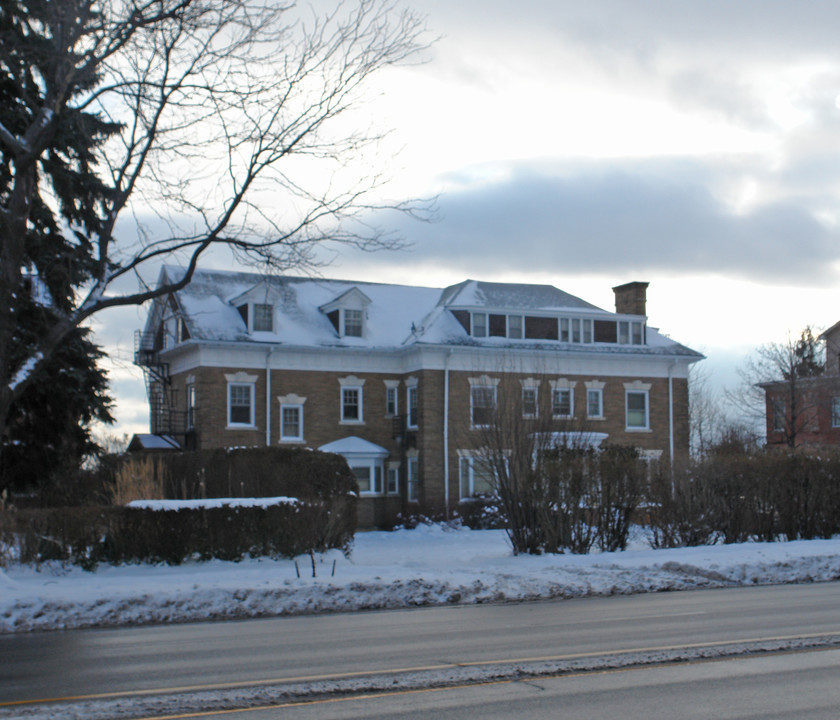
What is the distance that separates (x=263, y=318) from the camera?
4338 cm

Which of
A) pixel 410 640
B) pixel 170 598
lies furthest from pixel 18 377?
pixel 410 640

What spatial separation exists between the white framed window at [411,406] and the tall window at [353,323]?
3.36 meters

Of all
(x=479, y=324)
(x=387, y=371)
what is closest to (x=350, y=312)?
(x=387, y=371)

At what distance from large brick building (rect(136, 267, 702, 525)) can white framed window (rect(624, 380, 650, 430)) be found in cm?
6

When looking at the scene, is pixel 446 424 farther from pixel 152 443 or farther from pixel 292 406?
pixel 152 443

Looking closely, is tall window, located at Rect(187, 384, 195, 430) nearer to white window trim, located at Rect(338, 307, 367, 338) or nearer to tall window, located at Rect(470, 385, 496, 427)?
white window trim, located at Rect(338, 307, 367, 338)

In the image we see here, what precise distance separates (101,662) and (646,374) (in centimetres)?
4027

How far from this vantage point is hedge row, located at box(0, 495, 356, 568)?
19703mm

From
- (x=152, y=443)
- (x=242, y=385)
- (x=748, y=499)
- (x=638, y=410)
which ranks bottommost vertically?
(x=748, y=499)

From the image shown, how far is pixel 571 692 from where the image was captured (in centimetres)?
830

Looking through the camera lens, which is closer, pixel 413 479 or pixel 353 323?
pixel 413 479

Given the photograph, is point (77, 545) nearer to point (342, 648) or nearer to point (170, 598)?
point (170, 598)

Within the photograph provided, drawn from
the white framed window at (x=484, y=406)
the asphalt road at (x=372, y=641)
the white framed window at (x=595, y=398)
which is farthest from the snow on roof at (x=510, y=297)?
the asphalt road at (x=372, y=641)

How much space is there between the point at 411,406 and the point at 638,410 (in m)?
11.1
